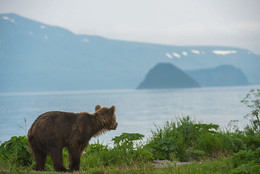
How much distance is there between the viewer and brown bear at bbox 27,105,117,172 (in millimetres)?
7039

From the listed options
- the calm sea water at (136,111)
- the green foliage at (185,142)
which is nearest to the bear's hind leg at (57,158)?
the calm sea water at (136,111)

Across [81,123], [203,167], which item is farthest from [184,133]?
[81,123]

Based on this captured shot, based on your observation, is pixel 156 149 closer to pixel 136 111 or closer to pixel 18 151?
pixel 18 151

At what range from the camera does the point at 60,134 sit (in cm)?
715

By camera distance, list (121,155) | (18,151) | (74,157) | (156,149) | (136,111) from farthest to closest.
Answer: (136,111) < (156,149) < (121,155) < (18,151) < (74,157)

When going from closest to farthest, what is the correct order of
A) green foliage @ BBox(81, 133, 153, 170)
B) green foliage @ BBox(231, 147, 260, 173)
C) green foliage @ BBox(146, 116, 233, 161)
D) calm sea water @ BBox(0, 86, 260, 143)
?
green foliage @ BBox(231, 147, 260, 173), green foliage @ BBox(81, 133, 153, 170), green foliage @ BBox(146, 116, 233, 161), calm sea water @ BBox(0, 86, 260, 143)

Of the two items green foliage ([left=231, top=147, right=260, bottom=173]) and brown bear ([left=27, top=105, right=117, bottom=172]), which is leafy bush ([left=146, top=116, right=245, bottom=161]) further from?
brown bear ([left=27, top=105, right=117, bottom=172])

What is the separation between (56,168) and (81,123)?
1096 millimetres

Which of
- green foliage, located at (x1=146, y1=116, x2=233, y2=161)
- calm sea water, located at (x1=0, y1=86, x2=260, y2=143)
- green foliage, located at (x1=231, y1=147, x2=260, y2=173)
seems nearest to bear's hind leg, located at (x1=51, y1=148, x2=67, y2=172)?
calm sea water, located at (x1=0, y1=86, x2=260, y2=143)

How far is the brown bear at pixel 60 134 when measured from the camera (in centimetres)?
704

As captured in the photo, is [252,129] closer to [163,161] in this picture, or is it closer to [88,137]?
[163,161]

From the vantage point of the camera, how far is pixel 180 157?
9391 millimetres

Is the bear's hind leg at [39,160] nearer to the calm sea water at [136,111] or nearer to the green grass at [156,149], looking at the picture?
the green grass at [156,149]

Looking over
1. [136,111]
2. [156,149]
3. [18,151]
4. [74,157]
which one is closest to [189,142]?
[156,149]
